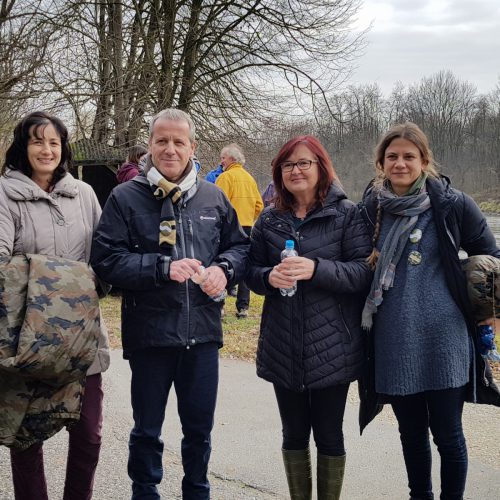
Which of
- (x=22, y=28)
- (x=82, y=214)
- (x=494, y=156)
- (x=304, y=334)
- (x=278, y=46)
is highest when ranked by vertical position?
(x=494, y=156)

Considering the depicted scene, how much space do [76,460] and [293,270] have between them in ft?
4.59

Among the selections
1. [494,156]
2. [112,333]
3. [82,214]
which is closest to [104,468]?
[82,214]

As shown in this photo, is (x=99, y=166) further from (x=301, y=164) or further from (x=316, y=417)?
(x=316, y=417)

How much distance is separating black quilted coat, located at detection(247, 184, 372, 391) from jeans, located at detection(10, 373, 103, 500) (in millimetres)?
826

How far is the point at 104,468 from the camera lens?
360 centimetres

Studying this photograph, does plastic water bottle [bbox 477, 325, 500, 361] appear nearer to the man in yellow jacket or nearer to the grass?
the grass

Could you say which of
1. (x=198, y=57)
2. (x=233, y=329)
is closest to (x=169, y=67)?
(x=198, y=57)

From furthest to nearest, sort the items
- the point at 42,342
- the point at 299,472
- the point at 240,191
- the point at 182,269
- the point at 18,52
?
the point at 18,52 < the point at 240,191 < the point at 299,472 < the point at 182,269 < the point at 42,342

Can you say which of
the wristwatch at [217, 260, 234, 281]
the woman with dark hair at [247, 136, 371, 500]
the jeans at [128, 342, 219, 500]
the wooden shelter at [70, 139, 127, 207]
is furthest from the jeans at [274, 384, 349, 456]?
the wooden shelter at [70, 139, 127, 207]

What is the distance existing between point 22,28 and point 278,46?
19.7 feet

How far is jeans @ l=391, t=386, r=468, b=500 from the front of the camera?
275 cm

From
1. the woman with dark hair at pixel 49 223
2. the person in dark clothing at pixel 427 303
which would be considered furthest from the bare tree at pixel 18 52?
the person in dark clothing at pixel 427 303

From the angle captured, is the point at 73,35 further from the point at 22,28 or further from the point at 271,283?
the point at 271,283

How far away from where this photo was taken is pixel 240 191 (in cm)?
786
